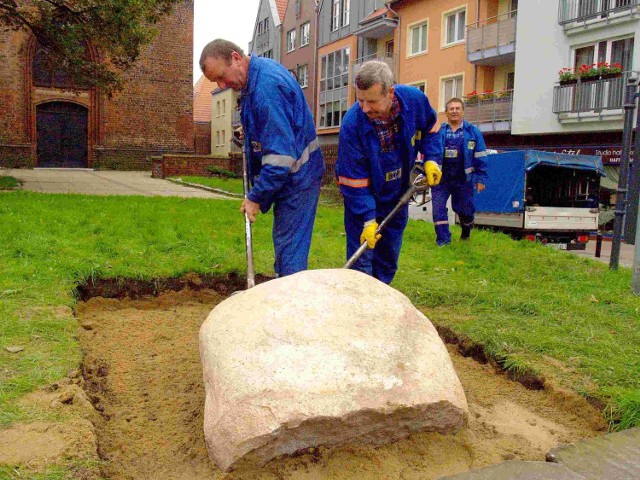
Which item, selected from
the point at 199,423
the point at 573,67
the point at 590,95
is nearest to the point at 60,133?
the point at 573,67

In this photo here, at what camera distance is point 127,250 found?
20.3ft

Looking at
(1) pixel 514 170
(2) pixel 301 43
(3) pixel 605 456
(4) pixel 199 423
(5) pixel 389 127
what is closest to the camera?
(3) pixel 605 456

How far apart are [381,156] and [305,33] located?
40.0m

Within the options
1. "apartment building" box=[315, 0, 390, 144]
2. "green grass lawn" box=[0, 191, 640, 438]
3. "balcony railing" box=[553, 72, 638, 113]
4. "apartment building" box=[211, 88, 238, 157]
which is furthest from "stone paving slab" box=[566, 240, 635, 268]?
"apartment building" box=[211, 88, 238, 157]

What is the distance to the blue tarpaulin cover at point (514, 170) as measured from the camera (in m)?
12.8

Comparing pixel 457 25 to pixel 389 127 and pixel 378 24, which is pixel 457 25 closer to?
pixel 378 24

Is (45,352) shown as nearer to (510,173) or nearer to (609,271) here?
(609,271)

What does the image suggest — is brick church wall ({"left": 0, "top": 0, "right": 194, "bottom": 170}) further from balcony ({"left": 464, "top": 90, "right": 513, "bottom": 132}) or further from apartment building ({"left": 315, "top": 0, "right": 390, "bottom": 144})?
balcony ({"left": 464, "top": 90, "right": 513, "bottom": 132})

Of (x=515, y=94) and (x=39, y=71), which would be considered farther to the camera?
(x=39, y=71)

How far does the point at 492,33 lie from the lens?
79.9ft

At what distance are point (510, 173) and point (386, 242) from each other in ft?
29.8

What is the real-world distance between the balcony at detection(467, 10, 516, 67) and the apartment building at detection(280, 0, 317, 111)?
1596 centimetres

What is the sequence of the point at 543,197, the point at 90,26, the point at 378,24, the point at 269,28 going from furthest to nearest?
the point at 269,28, the point at 378,24, the point at 90,26, the point at 543,197

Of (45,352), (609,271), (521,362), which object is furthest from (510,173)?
(45,352)
